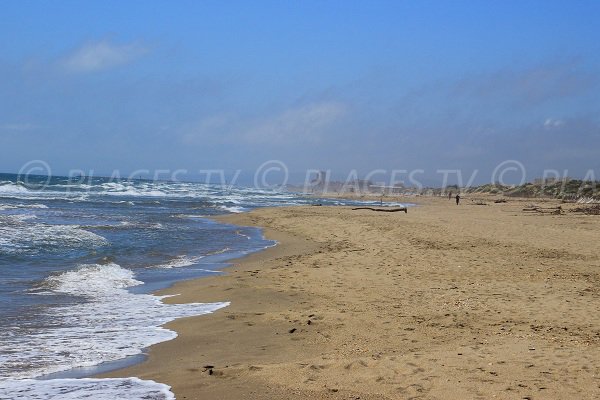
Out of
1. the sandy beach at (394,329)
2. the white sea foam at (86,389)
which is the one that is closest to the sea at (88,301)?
the white sea foam at (86,389)

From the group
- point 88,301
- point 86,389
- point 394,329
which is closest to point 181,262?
point 88,301

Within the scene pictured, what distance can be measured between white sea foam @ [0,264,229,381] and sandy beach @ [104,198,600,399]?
43 centimetres

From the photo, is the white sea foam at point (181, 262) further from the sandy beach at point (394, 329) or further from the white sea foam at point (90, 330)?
the white sea foam at point (90, 330)

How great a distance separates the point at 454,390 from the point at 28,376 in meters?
4.05

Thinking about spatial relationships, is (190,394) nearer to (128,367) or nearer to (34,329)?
(128,367)

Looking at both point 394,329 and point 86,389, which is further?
point 394,329

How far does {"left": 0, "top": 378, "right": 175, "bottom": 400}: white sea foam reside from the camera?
5199 millimetres

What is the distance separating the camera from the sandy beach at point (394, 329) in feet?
17.3

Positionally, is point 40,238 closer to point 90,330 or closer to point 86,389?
point 90,330

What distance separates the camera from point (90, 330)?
7750 millimetres

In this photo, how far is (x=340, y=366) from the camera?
19.2ft

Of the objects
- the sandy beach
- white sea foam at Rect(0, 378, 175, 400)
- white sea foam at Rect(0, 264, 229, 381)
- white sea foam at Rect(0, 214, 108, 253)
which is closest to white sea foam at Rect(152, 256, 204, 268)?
the sandy beach

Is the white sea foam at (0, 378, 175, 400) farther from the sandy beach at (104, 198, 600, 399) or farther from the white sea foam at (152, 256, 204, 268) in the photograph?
the white sea foam at (152, 256, 204, 268)

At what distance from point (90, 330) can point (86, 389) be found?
2.46m
